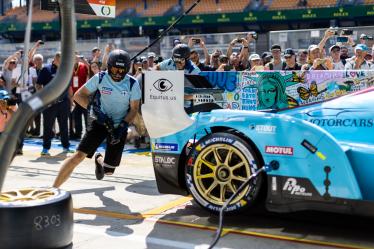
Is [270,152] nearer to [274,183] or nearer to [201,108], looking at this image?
[274,183]

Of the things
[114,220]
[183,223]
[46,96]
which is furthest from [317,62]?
[46,96]

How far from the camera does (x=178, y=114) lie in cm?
485

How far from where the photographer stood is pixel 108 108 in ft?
18.1

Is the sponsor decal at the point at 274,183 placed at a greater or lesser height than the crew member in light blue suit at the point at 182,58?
lesser

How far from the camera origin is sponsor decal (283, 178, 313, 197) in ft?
13.6

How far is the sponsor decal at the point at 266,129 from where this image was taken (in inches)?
169

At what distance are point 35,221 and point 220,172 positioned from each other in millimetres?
1628

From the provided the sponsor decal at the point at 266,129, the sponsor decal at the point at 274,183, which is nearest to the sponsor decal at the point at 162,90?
the sponsor decal at the point at 266,129

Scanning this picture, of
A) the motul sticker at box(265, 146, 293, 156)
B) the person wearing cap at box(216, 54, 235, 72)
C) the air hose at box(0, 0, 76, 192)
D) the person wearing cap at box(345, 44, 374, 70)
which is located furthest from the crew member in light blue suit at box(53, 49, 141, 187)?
the person wearing cap at box(216, 54, 235, 72)

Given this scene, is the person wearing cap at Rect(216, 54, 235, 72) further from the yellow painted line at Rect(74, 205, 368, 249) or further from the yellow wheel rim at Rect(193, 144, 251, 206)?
the yellow wheel rim at Rect(193, 144, 251, 206)

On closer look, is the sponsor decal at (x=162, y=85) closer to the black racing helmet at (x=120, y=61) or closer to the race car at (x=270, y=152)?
the race car at (x=270, y=152)

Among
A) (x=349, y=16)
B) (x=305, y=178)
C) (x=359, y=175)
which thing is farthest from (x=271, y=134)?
(x=349, y=16)

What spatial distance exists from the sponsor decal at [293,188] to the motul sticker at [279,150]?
21 cm

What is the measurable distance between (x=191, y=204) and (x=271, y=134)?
1.40 m
